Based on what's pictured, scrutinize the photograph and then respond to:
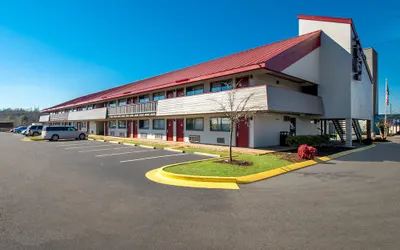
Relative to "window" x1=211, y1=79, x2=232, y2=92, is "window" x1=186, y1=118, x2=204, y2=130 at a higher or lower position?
lower

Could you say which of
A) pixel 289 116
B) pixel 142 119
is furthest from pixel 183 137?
pixel 289 116

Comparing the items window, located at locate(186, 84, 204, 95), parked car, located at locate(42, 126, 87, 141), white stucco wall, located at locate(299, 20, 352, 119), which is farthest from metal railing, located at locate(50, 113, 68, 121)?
white stucco wall, located at locate(299, 20, 352, 119)

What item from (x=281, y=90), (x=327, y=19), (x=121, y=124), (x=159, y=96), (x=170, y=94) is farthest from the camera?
(x=121, y=124)

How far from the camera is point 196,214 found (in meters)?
4.81

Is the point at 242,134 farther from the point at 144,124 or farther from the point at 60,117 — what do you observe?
the point at 60,117

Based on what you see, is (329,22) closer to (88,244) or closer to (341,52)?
(341,52)

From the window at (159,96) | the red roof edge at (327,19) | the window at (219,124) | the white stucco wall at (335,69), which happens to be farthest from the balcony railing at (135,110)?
the red roof edge at (327,19)

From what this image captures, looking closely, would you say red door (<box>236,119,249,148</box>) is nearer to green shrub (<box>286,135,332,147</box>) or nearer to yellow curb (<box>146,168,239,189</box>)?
green shrub (<box>286,135,332,147</box>)

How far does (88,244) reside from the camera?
3.53 m

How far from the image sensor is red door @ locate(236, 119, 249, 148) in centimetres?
1723

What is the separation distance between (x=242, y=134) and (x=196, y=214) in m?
13.3

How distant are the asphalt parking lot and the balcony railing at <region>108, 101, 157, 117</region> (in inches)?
630

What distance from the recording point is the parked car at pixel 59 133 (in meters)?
26.9

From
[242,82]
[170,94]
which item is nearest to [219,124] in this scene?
[242,82]
